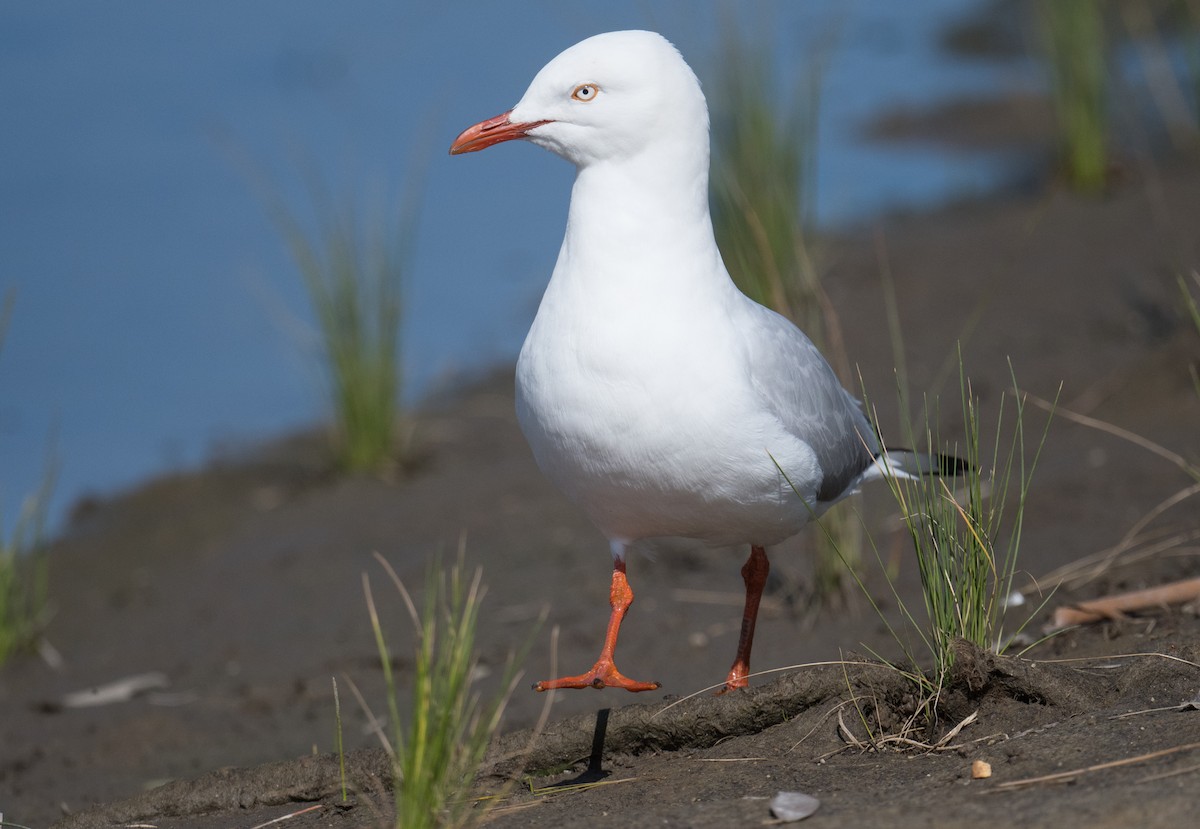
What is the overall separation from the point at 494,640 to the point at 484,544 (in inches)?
40.4

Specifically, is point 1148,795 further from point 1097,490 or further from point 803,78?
point 803,78

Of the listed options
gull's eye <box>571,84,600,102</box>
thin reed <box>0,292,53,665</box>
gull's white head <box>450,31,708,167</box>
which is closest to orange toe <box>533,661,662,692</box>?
gull's white head <box>450,31,708,167</box>

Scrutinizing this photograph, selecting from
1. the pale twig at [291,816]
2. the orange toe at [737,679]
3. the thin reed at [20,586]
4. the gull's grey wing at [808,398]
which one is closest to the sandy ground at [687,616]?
the pale twig at [291,816]

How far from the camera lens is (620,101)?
372 cm

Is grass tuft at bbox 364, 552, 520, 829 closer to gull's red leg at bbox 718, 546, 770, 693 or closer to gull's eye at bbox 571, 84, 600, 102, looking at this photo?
gull's red leg at bbox 718, 546, 770, 693

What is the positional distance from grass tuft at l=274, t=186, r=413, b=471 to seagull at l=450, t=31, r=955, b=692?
3.52 meters

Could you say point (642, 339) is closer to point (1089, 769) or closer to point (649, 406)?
point (649, 406)

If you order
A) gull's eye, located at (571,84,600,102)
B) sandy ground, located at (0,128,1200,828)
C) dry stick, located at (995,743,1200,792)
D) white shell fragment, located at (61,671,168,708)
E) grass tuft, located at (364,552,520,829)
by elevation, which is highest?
gull's eye, located at (571,84,600,102)

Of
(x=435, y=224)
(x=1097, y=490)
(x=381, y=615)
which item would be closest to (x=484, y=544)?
(x=381, y=615)

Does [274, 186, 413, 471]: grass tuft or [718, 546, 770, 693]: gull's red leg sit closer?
[718, 546, 770, 693]: gull's red leg

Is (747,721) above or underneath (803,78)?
underneath

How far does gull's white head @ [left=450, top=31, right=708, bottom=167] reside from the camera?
3.72 metres

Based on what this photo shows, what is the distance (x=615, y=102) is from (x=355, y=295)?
382 centimetres

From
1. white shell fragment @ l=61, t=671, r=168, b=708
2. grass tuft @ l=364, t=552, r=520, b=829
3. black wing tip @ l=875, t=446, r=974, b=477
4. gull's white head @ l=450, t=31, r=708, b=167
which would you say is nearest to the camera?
grass tuft @ l=364, t=552, r=520, b=829
